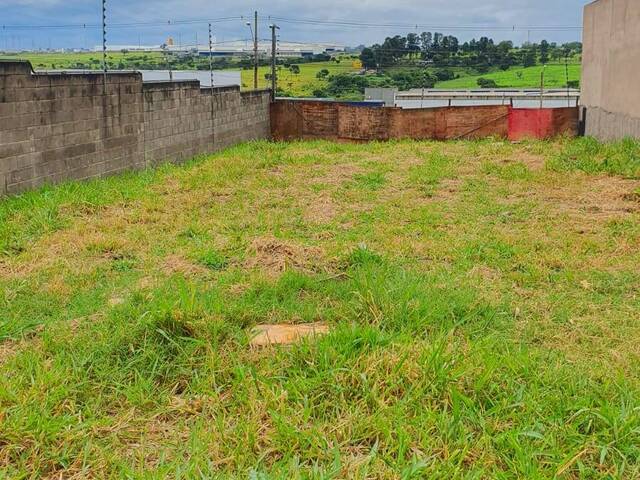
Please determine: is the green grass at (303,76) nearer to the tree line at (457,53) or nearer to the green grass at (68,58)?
the tree line at (457,53)

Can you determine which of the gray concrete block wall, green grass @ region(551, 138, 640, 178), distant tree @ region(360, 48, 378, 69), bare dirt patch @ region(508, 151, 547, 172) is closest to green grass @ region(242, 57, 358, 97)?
distant tree @ region(360, 48, 378, 69)

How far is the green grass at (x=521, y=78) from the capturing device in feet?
101

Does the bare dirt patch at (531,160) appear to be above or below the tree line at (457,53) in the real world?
below

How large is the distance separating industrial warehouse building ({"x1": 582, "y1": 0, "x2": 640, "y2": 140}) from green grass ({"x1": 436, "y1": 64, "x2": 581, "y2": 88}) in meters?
16.0

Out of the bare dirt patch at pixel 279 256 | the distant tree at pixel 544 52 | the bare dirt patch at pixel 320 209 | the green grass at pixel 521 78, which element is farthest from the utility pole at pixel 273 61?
the distant tree at pixel 544 52

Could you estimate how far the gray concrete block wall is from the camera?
7.00 metres

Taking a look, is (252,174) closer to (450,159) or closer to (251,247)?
(450,159)

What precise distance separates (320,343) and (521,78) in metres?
32.3

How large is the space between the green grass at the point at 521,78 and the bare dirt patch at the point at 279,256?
2777cm

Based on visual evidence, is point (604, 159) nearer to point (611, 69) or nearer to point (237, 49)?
point (611, 69)

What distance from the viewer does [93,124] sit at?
28.4 ft

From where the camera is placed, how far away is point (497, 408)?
2605 mm

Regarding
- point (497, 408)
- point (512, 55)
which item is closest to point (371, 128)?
point (497, 408)

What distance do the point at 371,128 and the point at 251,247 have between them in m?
11.0
